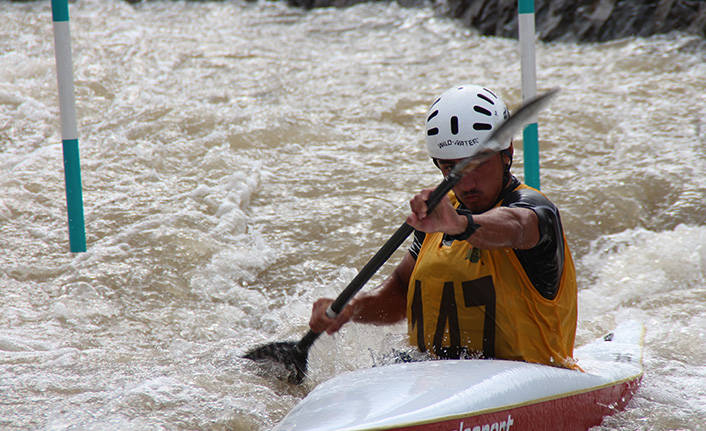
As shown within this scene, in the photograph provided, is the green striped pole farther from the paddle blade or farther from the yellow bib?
the paddle blade

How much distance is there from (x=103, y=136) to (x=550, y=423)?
456cm

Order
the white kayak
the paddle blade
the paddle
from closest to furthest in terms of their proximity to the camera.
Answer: the white kayak → the paddle → the paddle blade

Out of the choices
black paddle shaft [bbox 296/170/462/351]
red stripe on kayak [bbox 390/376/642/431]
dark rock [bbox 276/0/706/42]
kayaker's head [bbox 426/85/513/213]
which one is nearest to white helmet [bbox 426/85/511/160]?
kayaker's head [bbox 426/85/513/213]

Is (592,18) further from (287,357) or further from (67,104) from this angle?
(287,357)

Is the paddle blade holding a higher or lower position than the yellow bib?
lower

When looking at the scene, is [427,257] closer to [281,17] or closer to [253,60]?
[253,60]

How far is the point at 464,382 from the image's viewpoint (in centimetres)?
207

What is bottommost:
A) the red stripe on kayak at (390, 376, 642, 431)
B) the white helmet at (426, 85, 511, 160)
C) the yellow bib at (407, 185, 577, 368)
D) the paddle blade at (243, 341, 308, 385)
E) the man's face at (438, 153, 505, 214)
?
the paddle blade at (243, 341, 308, 385)

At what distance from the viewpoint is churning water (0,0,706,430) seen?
297 centimetres

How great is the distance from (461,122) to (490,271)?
18.9 inches

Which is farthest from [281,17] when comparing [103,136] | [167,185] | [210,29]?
[167,185]

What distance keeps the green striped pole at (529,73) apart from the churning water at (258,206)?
940 mm

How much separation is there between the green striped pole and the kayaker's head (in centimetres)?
118

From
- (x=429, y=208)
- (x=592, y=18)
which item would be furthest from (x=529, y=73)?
(x=592, y=18)
